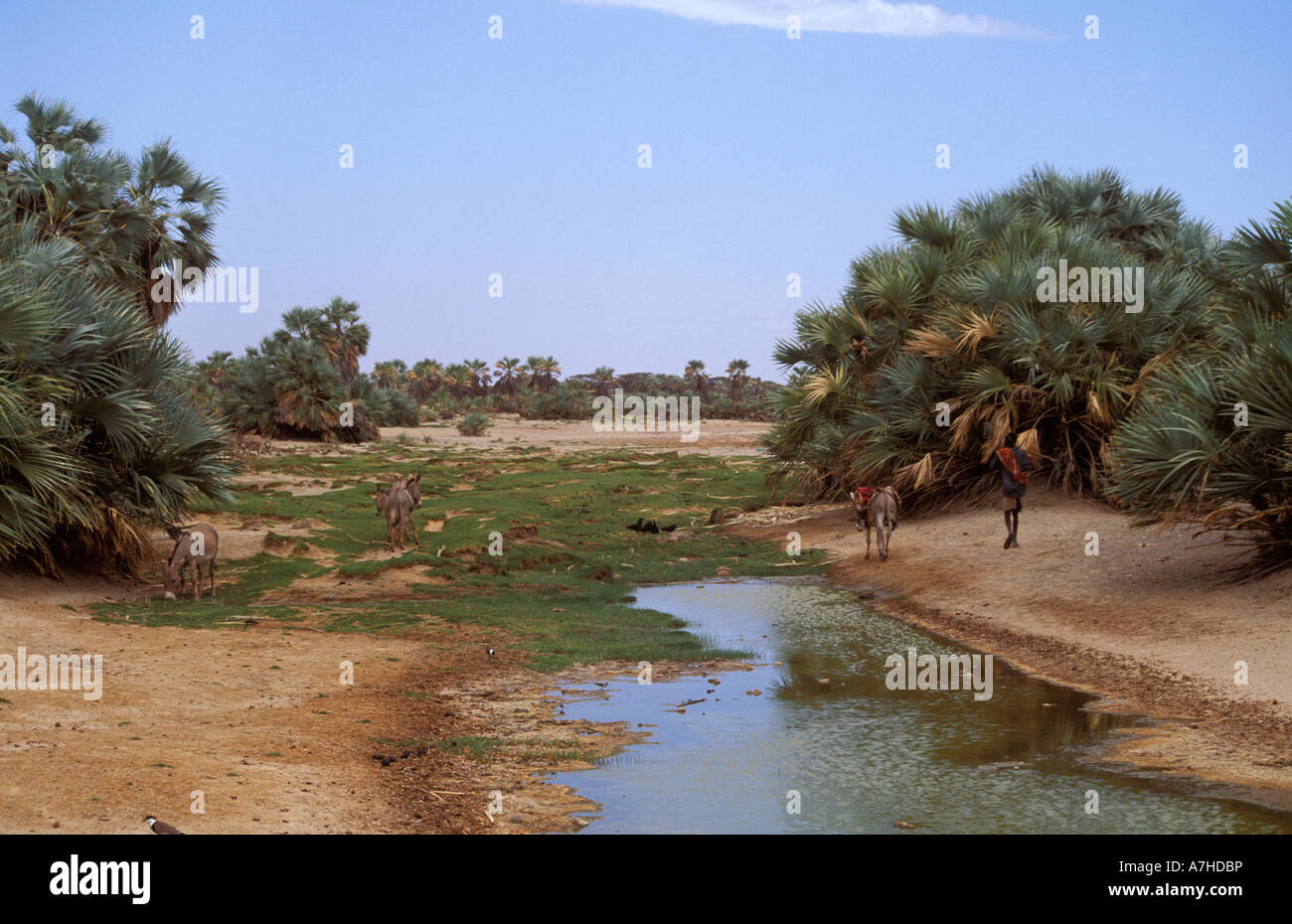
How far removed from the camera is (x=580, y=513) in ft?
92.9

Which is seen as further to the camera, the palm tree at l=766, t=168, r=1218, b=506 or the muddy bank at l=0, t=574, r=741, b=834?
the palm tree at l=766, t=168, r=1218, b=506

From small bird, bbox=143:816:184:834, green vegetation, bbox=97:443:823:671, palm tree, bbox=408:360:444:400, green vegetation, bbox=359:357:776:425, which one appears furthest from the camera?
palm tree, bbox=408:360:444:400

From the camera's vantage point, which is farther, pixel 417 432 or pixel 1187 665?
pixel 417 432

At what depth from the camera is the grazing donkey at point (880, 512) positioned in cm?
2069

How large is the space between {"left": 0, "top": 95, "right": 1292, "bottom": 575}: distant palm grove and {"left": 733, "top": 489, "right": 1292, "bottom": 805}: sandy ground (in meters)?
0.95

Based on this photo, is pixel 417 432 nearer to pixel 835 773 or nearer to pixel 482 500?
pixel 482 500

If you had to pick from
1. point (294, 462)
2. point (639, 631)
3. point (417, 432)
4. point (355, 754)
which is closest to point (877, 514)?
point (639, 631)

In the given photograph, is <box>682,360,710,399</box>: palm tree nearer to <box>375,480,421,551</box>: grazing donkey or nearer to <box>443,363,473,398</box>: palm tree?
<box>443,363,473,398</box>: palm tree

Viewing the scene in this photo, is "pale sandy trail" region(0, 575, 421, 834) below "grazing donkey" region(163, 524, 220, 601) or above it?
below

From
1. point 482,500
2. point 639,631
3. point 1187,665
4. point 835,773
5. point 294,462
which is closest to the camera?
point 835,773

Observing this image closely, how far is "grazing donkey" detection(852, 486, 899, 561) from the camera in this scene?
814 inches

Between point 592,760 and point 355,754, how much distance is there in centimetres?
176

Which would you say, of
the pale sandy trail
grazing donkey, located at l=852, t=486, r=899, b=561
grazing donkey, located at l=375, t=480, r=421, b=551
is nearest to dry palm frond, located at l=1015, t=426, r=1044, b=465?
grazing donkey, located at l=852, t=486, r=899, b=561

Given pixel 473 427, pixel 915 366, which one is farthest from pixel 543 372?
pixel 915 366
